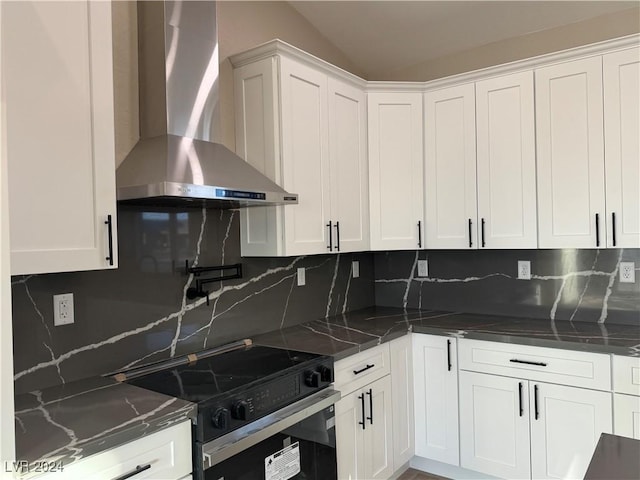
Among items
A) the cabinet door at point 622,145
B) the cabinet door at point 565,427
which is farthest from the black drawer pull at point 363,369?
the cabinet door at point 622,145

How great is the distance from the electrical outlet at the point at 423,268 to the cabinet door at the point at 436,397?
72 centimetres

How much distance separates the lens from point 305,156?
8.43 ft

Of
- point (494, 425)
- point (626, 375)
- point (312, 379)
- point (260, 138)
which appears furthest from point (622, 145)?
point (312, 379)

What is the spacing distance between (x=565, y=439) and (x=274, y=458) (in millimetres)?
1555

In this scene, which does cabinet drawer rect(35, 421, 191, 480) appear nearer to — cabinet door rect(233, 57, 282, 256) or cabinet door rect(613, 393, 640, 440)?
cabinet door rect(233, 57, 282, 256)

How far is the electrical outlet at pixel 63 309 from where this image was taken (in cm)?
182

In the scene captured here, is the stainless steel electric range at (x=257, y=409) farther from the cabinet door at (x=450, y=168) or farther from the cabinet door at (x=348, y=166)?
the cabinet door at (x=450, y=168)

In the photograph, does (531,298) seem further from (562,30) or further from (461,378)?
(562,30)

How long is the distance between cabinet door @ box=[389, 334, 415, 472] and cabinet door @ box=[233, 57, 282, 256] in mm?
961

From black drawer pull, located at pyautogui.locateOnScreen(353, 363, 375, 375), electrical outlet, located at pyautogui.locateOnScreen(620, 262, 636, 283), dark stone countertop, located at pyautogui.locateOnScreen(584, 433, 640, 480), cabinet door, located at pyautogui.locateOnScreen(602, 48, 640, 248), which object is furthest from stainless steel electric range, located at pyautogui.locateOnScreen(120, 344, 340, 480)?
electrical outlet, located at pyautogui.locateOnScreen(620, 262, 636, 283)

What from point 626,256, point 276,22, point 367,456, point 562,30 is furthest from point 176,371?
point 562,30

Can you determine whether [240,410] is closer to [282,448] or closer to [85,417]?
[282,448]

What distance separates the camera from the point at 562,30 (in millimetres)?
2900

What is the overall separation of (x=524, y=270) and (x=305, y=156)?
166 centimetres
